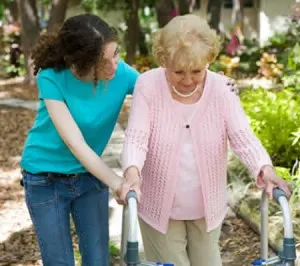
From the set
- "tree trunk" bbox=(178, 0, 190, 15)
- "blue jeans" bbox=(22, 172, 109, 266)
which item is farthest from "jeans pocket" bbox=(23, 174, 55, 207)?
"tree trunk" bbox=(178, 0, 190, 15)

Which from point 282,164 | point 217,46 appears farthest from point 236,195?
point 217,46

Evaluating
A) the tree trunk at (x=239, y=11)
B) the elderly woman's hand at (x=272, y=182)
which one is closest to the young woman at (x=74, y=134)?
the elderly woman's hand at (x=272, y=182)

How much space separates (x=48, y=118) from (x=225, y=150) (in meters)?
0.77

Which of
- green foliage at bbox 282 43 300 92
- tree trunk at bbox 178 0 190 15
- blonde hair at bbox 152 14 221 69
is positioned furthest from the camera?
tree trunk at bbox 178 0 190 15

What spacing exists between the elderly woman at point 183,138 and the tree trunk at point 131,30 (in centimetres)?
1520

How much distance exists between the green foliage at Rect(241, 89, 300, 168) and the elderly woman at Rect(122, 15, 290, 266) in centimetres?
353

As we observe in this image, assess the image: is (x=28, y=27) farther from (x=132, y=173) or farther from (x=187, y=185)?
(x=132, y=173)

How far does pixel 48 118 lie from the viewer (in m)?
3.03

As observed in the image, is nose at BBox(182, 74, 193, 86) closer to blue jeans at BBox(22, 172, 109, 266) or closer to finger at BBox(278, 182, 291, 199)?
→ finger at BBox(278, 182, 291, 199)

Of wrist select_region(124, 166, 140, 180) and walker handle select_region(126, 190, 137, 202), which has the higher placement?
wrist select_region(124, 166, 140, 180)

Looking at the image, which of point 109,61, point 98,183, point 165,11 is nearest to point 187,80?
point 109,61

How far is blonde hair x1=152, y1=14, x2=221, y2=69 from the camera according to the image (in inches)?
102

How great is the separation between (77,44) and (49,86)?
0.21m

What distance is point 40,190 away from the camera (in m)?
3.09
